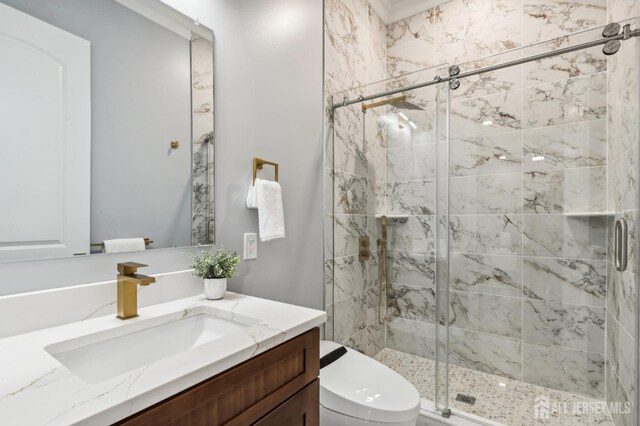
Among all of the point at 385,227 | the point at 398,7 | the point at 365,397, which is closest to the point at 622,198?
the point at 385,227

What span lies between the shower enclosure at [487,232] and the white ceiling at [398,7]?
936 millimetres

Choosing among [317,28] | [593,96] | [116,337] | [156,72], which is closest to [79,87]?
[156,72]

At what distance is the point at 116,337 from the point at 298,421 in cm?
53

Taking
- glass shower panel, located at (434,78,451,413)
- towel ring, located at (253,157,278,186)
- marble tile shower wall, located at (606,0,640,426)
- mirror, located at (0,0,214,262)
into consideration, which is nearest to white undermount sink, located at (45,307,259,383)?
mirror, located at (0,0,214,262)

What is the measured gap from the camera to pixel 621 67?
157 cm

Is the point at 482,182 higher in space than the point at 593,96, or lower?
lower

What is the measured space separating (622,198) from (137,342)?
2130mm

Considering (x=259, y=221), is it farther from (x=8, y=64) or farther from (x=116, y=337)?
(x=8, y=64)

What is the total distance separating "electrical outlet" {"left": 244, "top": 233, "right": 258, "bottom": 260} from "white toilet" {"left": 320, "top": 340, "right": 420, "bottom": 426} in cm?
62

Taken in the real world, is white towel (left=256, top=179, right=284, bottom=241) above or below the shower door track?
below

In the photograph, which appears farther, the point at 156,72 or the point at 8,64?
the point at 156,72

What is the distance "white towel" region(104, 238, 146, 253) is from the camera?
3.21 ft

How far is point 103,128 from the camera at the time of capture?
97 cm

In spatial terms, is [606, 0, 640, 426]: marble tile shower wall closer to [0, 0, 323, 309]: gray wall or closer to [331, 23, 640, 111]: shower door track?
[331, 23, 640, 111]: shower door track
